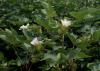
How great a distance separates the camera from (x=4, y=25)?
2.26m

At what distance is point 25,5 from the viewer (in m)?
2.78

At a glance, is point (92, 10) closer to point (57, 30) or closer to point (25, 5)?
point (57, 30)

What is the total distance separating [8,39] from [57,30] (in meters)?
0.29

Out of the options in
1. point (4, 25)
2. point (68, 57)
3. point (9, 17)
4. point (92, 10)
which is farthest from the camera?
point (9, 17)

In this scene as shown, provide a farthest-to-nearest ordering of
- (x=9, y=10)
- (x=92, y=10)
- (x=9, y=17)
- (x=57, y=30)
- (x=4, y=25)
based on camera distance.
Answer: (x=9, y=10) < (x=9, y=17) < (x=4, y=25) < (x=92, y=10) < (x=57, y=30)

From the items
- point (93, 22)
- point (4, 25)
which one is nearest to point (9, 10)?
point (4, 25)

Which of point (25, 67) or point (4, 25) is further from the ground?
point (4, 25)

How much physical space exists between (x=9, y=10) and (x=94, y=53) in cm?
109

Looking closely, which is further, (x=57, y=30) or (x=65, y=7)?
(x=65, y=7)

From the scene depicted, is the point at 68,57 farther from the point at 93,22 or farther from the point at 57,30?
the point at 93,22

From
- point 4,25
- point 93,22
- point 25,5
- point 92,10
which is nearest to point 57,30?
point 92,10

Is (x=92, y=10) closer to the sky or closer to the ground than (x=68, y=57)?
closer to the sky

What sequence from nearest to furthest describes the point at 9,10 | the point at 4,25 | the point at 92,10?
the point at 92,10 → the point at 4,25 → the point at 9,10

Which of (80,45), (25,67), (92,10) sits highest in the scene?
(92,10)
